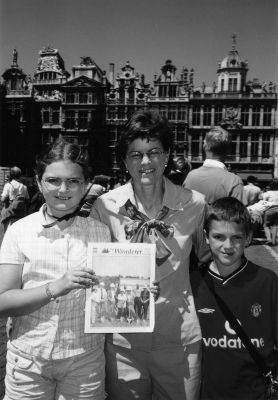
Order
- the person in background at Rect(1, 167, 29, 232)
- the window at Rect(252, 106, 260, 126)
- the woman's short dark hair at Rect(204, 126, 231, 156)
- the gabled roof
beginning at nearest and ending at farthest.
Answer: the woman's short dark hair at Rect(204, 126, 231, 156) → the person in background at Rect(1, 167, 29, 232) → the window at Rect(252, 106, 260, 126) → the gabled roof

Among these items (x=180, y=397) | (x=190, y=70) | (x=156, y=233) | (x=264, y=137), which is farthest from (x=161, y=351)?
(x=190, y=70)

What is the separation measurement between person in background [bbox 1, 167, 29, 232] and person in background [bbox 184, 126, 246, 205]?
4.64 meters

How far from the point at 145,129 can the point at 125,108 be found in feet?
112

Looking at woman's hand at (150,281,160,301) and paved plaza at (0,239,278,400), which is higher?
woman's hand at (150,281,160,301)

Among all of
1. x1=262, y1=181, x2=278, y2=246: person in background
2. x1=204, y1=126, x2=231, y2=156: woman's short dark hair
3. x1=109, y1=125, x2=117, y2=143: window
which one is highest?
x1=109, y1=125, x2=117, y2=143: window

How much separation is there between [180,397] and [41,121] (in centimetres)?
3722

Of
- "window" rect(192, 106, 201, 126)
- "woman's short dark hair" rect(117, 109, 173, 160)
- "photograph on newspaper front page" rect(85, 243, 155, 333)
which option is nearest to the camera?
"photograph on newspaper front page" rect(85, 243, 155, 333)

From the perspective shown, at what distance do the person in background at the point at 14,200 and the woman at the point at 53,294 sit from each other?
5.76 m

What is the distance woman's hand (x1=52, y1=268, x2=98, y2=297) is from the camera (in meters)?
1.42

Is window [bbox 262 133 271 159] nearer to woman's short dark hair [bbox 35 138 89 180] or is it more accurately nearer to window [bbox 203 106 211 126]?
window [bbox 203 106 211 126]

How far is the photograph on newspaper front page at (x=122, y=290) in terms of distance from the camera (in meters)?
1.55

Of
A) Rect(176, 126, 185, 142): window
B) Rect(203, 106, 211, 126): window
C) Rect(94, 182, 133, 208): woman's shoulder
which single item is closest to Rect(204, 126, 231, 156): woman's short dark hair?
Rect(94, 182, 133, 208): woman's shoulder

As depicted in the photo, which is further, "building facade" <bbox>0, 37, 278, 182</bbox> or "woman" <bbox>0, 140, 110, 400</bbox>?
"building facade" <bbox>0, 37, 278, 182</bbox>

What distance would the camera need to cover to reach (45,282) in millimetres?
1521
